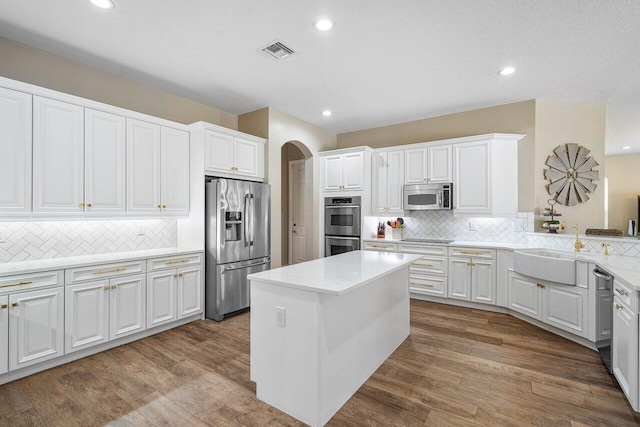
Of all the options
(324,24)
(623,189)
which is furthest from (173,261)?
(623,189)

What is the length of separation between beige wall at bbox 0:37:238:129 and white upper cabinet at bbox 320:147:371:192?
7.05ft

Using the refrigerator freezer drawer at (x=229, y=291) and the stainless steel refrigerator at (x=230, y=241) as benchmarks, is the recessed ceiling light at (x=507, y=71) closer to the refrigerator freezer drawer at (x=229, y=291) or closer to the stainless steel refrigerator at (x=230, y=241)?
the stainless steel refrigerator at (x=230, y=241)

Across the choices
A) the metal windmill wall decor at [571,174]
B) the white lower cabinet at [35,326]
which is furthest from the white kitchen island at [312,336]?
the metal windmill wall decor at [571,174]

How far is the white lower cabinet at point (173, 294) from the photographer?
130 inches

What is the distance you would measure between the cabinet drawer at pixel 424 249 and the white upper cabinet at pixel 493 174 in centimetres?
70

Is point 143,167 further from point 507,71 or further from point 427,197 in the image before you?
point 507,71

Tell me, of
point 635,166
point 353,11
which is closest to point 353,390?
point 353,11

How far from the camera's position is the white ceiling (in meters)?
2.39

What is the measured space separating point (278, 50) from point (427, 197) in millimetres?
3051

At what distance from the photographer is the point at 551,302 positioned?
3354 millimetres

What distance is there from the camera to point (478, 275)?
4.20 m

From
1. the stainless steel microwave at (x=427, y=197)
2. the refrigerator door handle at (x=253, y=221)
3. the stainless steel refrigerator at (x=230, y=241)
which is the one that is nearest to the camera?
the stainless steel refrigerator at (x=230, y=241)

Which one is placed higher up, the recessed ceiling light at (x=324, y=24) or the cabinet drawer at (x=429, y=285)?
the recessed ceiling light at (x=324, y=24)

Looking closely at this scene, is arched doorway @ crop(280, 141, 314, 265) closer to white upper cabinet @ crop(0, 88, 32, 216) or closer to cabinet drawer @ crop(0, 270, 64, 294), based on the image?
cabinet drawer @ crop(0, 270, 64, 294)
